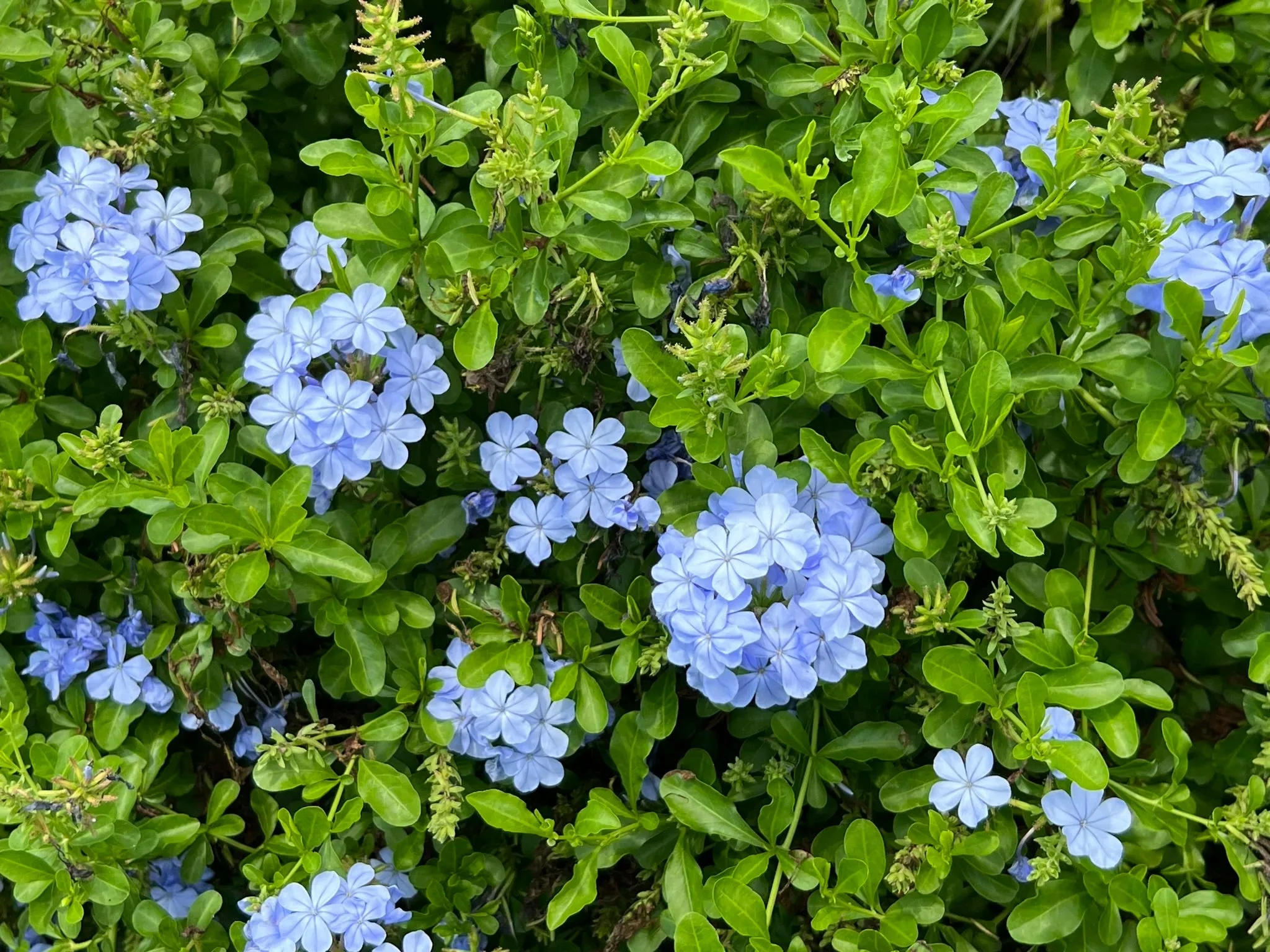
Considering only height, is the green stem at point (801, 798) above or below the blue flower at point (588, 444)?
below

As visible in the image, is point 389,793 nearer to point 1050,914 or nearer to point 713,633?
point 713,633

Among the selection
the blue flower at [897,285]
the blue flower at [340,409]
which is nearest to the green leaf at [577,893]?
the blue flower at [340,409]

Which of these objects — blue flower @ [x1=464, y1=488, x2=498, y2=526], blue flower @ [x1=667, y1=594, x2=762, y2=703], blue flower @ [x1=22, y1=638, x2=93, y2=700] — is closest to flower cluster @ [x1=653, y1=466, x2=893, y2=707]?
blue flower @ [x1=667, y1=594, x2=762, y2=703]

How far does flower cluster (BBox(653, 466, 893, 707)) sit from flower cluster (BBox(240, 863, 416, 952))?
597mm

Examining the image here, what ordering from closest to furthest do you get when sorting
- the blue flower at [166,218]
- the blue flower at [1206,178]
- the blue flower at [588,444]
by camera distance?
the blue flower at [1206,178] < the blue flower at [588,444] < the blue flower at [166,218]

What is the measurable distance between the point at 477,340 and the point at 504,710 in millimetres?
551

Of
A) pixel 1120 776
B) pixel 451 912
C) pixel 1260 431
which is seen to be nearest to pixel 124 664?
pixel 451 912

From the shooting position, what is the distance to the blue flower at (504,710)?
5.33 ft

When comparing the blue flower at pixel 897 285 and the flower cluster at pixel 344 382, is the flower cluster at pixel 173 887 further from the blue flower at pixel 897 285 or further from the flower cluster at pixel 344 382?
the blue flower at pixel 897 285

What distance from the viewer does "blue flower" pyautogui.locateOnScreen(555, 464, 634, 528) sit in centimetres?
165

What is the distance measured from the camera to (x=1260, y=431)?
5.86 feet

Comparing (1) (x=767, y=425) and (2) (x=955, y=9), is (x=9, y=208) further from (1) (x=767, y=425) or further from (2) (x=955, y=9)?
(2) (x=955, y=9)

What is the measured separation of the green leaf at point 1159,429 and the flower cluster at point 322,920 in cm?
126

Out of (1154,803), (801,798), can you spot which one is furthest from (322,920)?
(1154,803)
